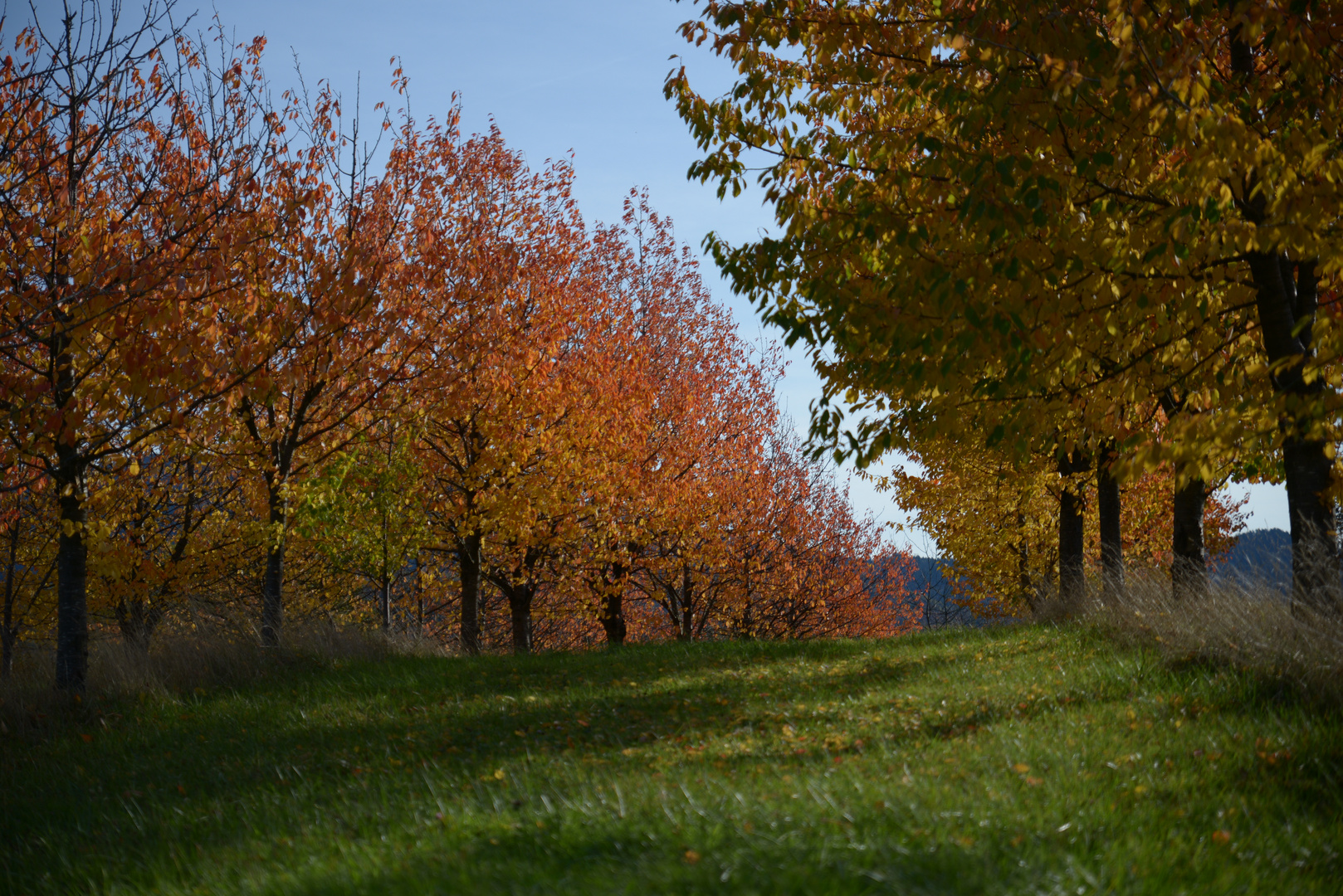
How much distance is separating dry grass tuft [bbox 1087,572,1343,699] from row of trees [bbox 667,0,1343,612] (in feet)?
1.11

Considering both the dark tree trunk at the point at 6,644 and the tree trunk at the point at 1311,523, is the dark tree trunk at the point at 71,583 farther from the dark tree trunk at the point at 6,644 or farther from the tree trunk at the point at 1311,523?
the tree trunk at the point at 1311,523

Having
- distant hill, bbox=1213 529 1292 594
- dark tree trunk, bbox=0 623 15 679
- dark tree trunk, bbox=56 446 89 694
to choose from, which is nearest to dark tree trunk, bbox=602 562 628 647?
dark tree trunk, bbox=56 446 89 694

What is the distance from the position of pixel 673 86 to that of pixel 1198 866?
7090mm

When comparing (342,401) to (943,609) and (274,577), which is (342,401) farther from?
(943,609)

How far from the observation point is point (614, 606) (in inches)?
750

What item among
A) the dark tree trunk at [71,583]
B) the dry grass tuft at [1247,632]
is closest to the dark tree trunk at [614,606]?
the dark tree trunk at [71,583]

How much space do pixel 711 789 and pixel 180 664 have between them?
26.9 ft

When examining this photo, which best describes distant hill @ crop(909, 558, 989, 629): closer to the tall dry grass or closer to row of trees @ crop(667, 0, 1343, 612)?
row of trees @ crop(667, 0, 1343, 612)

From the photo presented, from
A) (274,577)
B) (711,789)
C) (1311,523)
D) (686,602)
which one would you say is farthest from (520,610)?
(1311,523)

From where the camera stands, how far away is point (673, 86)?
26.0 ft

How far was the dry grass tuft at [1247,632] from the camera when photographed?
5840 mm

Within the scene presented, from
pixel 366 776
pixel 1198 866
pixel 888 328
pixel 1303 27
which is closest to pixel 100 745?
pixel 366 776

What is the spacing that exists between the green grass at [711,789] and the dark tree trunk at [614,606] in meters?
9.03

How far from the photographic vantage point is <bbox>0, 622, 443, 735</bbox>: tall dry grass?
→ 28.7 ft
